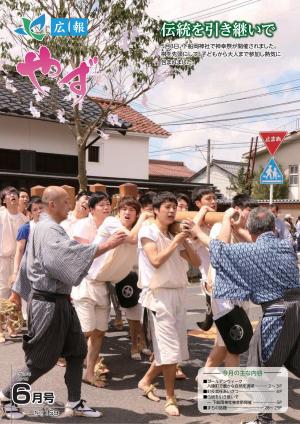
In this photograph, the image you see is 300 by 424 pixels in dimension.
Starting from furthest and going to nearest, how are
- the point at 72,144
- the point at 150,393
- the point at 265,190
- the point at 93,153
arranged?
the point at 265,190 → the point at 93,153 → the point at 72,144 → the point at 150,393

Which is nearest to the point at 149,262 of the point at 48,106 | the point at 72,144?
the point at 48,106

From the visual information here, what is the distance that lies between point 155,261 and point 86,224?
136 cm

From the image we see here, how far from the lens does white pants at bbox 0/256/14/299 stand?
7191mm

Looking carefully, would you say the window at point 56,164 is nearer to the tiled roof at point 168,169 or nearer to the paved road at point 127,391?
the paved road at point 127,391

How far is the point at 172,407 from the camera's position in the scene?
14.6 ft

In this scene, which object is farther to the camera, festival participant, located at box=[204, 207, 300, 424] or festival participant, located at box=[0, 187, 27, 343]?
festival participant, located at box=[0, 187, 27, 343]

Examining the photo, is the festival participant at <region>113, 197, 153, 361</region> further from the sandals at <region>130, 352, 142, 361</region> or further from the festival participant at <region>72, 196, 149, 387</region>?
the festival participant at <region>72, 196, 149, 387</region>

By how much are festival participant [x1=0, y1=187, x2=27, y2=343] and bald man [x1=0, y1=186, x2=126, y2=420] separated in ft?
10.2

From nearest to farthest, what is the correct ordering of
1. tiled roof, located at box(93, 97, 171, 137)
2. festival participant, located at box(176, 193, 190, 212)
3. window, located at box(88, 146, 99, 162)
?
festival participant, located at box(176, 193, 190, 212) < window, located at box(88, 146, 99, 162) < tiled roof, located at box(93, 97, 171, 137)

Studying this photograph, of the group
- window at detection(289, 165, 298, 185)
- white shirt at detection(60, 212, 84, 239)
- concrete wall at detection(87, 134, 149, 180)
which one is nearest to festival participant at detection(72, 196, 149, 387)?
white shirt at detection(60, 212, 84, 239)

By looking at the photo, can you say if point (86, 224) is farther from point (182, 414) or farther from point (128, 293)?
point (182, 414)

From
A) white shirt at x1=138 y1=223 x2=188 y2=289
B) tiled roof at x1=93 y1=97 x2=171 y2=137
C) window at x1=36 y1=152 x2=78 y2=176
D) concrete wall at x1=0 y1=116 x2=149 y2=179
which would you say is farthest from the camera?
tiled roof at x1=93 y1=97 x2=171 y2=137

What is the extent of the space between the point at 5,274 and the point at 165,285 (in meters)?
3.44

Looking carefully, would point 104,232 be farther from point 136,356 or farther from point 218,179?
point 218,179
